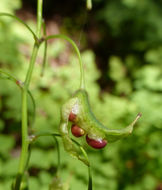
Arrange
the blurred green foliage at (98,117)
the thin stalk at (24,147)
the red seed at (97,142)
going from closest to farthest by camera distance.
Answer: the red seed at (97,142) → the thin stalk at (24,147) → the blurred green foliage at (98,117)

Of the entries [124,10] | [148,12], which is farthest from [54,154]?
[124,10]

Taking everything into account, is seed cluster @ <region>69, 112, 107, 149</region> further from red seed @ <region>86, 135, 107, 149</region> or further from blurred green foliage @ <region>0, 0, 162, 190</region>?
blurred green foliage @ <region>0, 0, 162, 190</region>

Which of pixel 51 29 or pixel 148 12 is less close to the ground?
pixel 148 12

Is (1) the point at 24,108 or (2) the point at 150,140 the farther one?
(2) the point at 150,140

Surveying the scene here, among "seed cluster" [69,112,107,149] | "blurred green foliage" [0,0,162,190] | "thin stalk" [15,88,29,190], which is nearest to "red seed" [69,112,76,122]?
"seed cluster" [69,112,107,149]

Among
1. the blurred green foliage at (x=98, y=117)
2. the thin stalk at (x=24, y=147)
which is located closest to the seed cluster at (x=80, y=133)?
the thin stalk at (x=24, y=147)

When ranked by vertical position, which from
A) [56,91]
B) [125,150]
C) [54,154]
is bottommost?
[125,150]

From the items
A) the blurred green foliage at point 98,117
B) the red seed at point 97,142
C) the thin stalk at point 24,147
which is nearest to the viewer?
the red seed at point 97,142

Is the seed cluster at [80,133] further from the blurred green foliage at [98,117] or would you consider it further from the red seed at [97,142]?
the blurred green foliage at [98,117]

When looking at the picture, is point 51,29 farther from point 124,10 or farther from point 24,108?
point 24,108

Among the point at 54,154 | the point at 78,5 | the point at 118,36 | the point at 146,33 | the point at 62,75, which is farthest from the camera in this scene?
the point at 78,5

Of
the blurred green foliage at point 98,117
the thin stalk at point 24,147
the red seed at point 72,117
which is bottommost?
the blurred green foliage at point 98,117
